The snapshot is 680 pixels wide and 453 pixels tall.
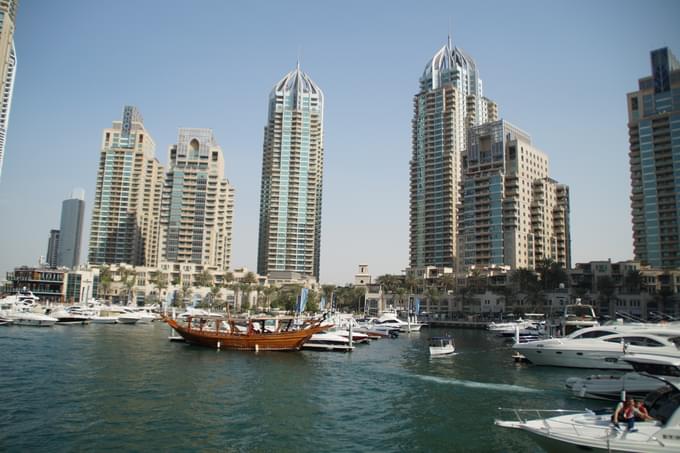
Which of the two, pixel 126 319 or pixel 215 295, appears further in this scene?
pixel 215 295

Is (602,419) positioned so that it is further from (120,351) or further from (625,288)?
(625,288)

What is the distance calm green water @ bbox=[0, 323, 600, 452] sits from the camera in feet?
84.6

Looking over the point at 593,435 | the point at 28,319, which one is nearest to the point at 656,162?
the point at 593,435

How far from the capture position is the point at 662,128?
154125 mm

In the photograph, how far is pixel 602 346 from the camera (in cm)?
4766

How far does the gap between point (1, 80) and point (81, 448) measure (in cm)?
20404

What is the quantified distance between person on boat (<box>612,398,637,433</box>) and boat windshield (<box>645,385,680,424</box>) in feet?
3.66

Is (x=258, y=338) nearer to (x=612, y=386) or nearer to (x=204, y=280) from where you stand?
(x=612, y=386)

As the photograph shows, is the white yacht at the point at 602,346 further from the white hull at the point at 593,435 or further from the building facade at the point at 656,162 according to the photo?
the building facade at the point at 656,162

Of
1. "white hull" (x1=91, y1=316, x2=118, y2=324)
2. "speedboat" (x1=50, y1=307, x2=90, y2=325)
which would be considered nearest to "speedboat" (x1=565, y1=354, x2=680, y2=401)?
"speedboat" (x1=50, y1=307, x2=90, y2=325)

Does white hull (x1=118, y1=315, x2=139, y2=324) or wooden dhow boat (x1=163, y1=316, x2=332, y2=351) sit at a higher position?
wooden dhow boat (x1=163, y1=316, x2=332, y2=351)

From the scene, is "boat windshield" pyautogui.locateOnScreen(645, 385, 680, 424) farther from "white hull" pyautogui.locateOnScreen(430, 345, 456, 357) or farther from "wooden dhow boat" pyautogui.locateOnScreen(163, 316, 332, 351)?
"wooden dhow boat" pyautogui.locateOnScreen(163, 316, 332, 351)

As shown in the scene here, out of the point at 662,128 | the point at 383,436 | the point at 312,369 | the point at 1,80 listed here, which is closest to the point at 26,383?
the point at 312,369

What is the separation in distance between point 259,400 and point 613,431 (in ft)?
72.9
